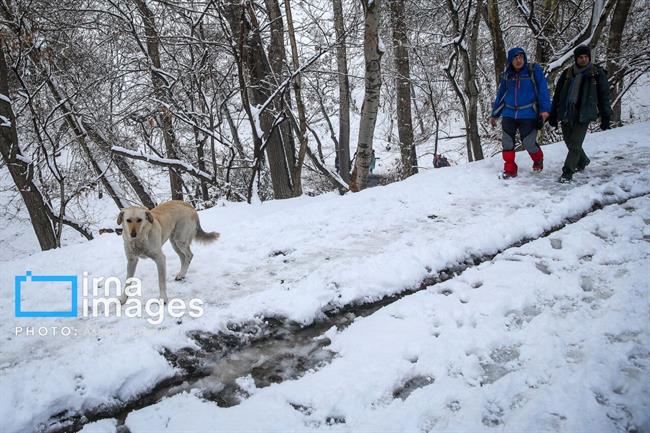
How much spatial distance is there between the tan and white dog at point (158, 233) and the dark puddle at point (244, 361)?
1.08 metres

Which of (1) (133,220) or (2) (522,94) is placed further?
(2) (522,94)

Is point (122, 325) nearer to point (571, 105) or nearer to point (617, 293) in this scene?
point (617, 293)

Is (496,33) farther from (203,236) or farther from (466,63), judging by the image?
(203,236)

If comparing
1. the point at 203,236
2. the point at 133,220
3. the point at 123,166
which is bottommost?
the point at 203,236

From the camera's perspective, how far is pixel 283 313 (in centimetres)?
375

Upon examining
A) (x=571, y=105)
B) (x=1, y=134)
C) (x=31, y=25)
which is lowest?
(x=571, y=105)

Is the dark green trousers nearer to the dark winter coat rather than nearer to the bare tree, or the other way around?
the dark winter coat

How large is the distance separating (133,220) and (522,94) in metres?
6.31

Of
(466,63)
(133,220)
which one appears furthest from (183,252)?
(466,63)

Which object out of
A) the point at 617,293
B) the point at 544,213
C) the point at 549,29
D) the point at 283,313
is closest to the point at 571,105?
the point at 544,213

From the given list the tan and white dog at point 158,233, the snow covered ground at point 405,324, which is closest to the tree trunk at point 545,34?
the snow covered ground at point 405,324

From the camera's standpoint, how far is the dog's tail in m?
5.12

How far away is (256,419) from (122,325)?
1.82 meters

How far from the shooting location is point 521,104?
680cm
